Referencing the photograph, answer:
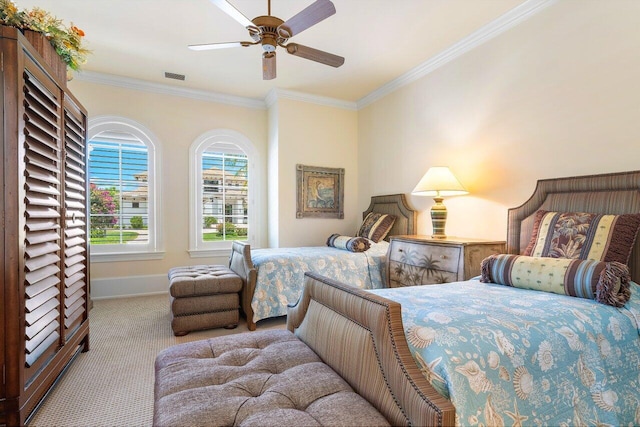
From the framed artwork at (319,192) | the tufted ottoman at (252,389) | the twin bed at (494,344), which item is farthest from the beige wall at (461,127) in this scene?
the tufted ottoman at (252,389)

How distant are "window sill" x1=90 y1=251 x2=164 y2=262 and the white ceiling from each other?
2291mm

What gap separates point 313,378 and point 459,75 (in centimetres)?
327

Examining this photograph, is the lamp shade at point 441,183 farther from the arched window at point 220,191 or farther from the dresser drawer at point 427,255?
the arched window at point 220,191

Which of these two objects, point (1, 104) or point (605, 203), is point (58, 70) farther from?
point (605, 203)

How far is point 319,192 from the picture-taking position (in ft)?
16.0

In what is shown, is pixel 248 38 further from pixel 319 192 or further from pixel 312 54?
pixel 319 192

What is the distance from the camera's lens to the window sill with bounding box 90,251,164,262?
163 inches

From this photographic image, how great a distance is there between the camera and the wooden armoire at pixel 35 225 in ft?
4.84

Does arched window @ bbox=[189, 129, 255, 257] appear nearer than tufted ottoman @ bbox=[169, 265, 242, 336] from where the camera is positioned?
No

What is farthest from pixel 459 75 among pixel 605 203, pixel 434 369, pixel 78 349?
pixel 78 349

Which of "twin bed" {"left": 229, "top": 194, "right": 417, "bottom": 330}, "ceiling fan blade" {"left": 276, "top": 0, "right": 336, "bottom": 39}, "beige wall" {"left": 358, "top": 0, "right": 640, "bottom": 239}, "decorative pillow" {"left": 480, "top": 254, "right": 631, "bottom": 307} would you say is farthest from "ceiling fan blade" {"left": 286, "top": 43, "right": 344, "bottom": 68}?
"decorative pillow" {"left": 480, "top": 254, "right": 631, "bottom": 307}

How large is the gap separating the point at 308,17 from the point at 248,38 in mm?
1342

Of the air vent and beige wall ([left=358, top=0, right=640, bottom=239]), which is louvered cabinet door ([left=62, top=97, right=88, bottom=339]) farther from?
beige wall ([left=358, top=0, right=640, bottom=239])

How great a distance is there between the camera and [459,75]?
3.32m
